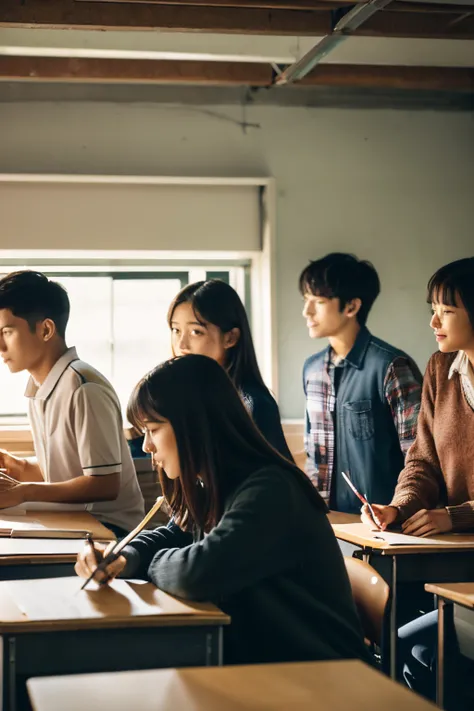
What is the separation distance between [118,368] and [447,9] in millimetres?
2322

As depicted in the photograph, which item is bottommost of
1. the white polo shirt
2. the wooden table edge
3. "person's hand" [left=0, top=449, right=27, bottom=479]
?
the wooden table edge

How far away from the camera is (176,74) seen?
4340mm

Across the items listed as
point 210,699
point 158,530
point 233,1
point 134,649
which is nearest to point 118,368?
point 233,1

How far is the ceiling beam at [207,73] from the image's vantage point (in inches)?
167

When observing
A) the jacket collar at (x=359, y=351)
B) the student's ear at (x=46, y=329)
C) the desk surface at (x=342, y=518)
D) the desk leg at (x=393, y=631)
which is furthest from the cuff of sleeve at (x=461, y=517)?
the student's ear at (x=46, y=329)

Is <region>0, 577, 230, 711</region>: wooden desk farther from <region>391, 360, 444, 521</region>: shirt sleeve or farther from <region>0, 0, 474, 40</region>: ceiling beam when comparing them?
<region>0, 0, 474, 40</region>: ceiling beam

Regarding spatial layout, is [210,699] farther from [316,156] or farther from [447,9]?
[316,156]

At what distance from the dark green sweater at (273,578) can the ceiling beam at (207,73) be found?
2.86m

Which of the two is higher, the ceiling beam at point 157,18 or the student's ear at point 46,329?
the ceiling beam at point 157,18

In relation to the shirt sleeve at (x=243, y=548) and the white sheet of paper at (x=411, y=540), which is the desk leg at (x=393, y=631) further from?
the shirt sleeve at (x=243, y=548)

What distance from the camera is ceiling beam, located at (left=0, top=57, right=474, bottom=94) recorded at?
4.23 meters

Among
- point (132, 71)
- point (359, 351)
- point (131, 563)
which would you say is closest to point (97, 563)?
point (131, 563)

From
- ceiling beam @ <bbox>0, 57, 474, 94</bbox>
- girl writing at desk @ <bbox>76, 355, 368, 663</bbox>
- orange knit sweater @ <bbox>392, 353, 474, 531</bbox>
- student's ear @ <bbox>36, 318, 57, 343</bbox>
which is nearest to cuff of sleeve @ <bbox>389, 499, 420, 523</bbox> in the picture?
orange knit sweater @ <bbox>392, 353, 474, 531</bbox>

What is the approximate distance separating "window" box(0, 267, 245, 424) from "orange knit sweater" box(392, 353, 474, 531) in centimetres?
206
